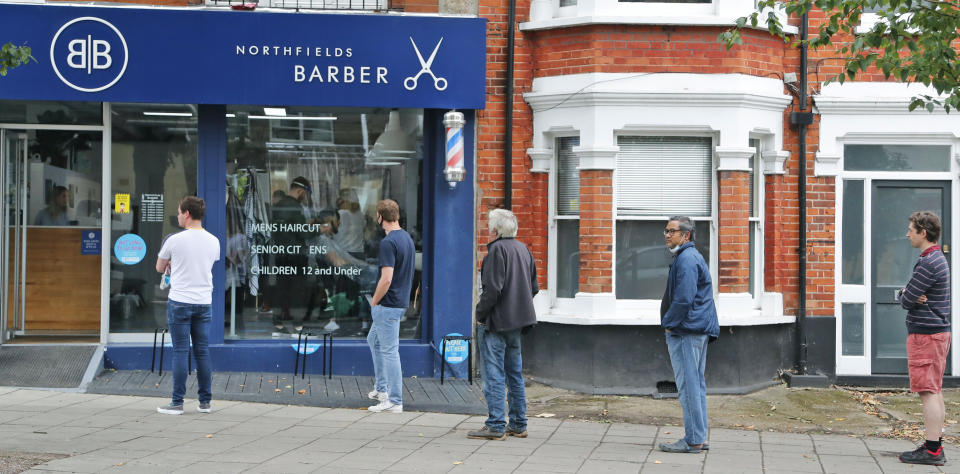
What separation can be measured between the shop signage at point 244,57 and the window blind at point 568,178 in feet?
3.64

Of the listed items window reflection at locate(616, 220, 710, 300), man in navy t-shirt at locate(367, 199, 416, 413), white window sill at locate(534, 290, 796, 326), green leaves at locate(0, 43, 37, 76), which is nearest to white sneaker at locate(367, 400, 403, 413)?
man in navy t-shirt at locate(367, 199, 416, 413)

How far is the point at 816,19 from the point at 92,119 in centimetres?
785

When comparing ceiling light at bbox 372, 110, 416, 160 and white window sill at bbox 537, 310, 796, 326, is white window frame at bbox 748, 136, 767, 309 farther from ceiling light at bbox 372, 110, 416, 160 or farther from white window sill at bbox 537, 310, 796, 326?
ceiling light at bbox 372, 110, 416, 160

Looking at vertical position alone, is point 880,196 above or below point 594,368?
above

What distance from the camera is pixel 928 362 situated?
7648 millimetres

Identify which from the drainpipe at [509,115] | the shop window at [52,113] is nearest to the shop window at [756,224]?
the drainpipe at [509,115]

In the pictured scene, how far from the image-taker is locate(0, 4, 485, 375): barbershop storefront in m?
10.5

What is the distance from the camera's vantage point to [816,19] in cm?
1134

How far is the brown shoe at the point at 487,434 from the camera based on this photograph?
811cm

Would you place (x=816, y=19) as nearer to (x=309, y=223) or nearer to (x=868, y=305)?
(x=868, y=305)

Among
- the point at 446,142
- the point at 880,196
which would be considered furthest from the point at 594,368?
the point at 880,196

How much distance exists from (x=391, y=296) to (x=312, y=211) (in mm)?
2559

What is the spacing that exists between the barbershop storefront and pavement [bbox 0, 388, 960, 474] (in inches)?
69.1

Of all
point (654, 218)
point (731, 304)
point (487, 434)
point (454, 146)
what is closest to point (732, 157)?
point (654, 218)
